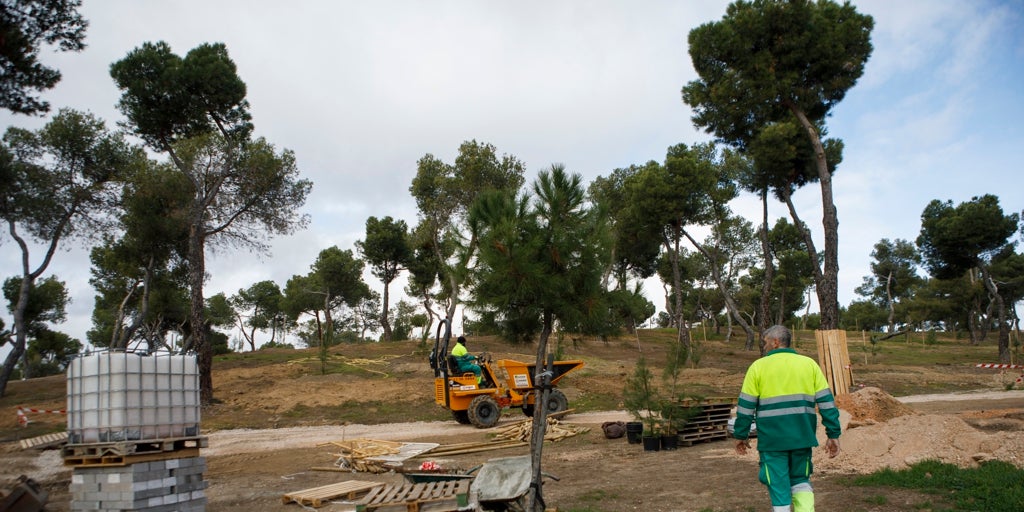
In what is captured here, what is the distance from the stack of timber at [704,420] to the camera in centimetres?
1198

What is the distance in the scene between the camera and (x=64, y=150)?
24828mm

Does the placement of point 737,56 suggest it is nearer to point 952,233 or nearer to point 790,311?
point 952,233

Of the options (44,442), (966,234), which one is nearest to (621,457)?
(44,442)

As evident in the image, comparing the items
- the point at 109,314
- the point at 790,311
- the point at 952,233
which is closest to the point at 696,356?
the point at 952,233

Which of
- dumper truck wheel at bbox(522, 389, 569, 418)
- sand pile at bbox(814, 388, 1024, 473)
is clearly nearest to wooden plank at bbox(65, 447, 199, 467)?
sand pile at bbox(814, 388, 1024, 473)

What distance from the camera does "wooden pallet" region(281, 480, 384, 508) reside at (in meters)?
8.30

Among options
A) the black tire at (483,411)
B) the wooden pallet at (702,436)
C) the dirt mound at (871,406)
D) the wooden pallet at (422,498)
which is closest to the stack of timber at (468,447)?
the black tire at (483,411)

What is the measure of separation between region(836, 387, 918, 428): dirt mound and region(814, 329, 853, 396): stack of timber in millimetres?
1018

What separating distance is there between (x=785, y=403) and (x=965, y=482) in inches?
141

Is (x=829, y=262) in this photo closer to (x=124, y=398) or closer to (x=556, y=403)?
(x=556, y=403)

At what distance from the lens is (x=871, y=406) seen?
12.0 m

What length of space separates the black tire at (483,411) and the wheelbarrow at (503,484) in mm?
9179

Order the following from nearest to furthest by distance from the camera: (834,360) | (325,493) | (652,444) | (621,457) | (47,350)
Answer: (325,493), (621,457), (652,444), (834,360), (47,350)

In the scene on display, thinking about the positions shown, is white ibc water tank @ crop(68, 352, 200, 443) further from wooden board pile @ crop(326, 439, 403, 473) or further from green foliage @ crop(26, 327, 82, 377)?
green foliage @ crop(26, 327, 82, 377)
